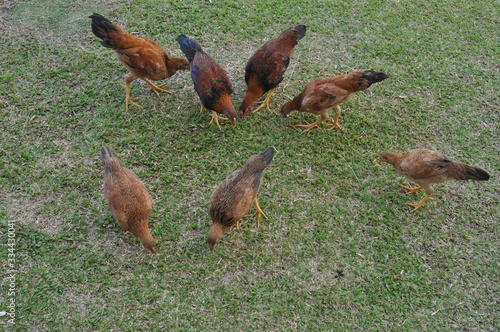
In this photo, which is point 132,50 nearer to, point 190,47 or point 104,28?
point 104,28

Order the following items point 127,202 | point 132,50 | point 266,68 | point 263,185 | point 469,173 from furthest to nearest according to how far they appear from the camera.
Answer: point 266,68 < point 132,50 < point 263,185 < point 469,173 < point 127,202

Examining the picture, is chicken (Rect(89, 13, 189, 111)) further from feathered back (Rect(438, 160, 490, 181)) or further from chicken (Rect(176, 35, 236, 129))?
feathered back (Rect(438, 160, 490, 181))

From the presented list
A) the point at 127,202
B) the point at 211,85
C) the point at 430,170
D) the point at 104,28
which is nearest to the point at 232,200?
the point at 127,202

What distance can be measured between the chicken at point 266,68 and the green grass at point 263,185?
15.2 inches

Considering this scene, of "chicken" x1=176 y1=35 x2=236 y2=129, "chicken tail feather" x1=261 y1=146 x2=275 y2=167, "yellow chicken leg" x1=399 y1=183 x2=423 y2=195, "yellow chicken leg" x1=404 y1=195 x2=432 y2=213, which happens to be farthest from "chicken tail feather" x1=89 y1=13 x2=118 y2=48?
"yellow chicken leg" x1=404 y1=195 x2=432 y2=213

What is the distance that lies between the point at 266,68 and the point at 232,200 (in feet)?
7.48

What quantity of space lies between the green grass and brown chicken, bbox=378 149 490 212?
0.37 metres

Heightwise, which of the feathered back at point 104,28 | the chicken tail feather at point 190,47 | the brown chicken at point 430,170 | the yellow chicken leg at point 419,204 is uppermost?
the feathered back at point 104,28

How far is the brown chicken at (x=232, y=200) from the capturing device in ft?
12.8

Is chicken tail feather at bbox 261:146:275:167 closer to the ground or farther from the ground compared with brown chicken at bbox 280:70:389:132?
closer to the ground

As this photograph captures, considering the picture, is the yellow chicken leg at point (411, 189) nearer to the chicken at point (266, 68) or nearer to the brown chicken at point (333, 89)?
the brown chicken at point (333, 89)

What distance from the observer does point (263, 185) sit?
4781 millimetres

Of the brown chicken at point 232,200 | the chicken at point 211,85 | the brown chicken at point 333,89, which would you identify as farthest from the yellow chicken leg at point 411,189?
the chicken at point 211,85

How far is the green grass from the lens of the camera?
12.5 ft
